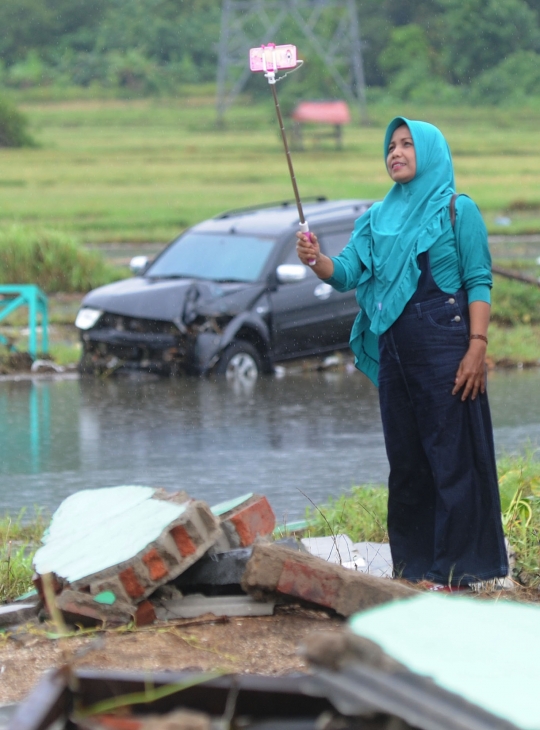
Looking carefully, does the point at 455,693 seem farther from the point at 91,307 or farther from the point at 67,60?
the point at 67,60

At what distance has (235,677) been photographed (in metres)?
2.66

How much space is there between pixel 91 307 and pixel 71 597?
8.79 meters

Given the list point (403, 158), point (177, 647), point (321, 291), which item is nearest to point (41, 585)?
point (177, 647)

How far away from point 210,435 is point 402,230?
539 centimetres

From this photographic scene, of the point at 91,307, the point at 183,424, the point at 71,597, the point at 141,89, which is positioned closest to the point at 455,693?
the point at 71,597

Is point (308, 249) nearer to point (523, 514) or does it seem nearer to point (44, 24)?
point (523, 514)

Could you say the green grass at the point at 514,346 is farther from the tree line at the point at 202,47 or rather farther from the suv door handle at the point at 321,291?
the tree line at the point at 202,47

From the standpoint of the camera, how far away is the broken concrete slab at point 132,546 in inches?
175

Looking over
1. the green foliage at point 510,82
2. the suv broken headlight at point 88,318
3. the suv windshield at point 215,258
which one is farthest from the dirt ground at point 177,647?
the green foliage at point 510,82

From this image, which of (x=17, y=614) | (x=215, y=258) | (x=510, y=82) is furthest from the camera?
(x=510, y=82)

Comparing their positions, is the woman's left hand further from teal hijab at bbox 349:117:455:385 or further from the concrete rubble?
the concrete rubble

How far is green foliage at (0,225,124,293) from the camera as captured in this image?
18.2 meters

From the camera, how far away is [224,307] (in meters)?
12.7

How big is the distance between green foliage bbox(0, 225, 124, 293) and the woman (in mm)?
13461
